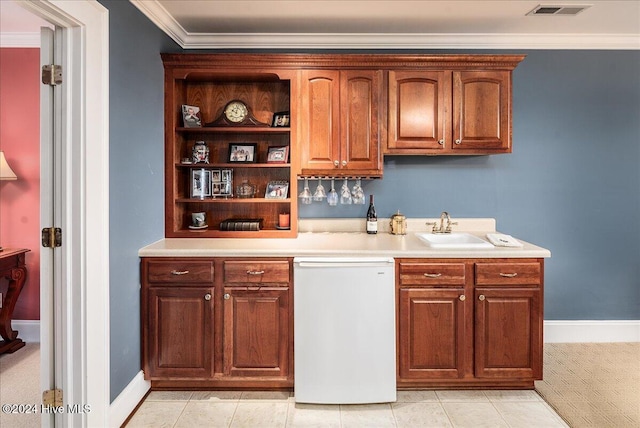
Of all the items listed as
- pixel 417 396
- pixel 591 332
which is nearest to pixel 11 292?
pixel 417 396

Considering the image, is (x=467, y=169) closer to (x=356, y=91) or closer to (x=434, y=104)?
(x=434, y=104)

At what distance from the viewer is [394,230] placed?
310cm

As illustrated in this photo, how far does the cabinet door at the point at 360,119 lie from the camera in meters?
2.84

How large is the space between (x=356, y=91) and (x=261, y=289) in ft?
4.95

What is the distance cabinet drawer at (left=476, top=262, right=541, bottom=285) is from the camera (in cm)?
246

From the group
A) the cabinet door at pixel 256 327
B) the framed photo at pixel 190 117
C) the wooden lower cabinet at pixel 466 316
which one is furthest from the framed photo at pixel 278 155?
the wooden lower cabinet at pixel 466 316

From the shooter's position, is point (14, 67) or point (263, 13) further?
point (14, 67)

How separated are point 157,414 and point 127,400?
188mm

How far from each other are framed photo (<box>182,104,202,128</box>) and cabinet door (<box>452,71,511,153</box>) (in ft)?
6.07

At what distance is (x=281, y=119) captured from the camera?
3.02 m

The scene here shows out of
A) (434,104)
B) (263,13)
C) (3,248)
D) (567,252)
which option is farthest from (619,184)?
(3,248)

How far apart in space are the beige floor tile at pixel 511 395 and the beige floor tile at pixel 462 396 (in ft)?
0.15

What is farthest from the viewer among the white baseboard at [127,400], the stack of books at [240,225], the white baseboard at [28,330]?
the white baseboard at [28,330]

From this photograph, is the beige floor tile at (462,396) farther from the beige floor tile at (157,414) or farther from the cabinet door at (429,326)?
the beige floor tile at (157,414)
